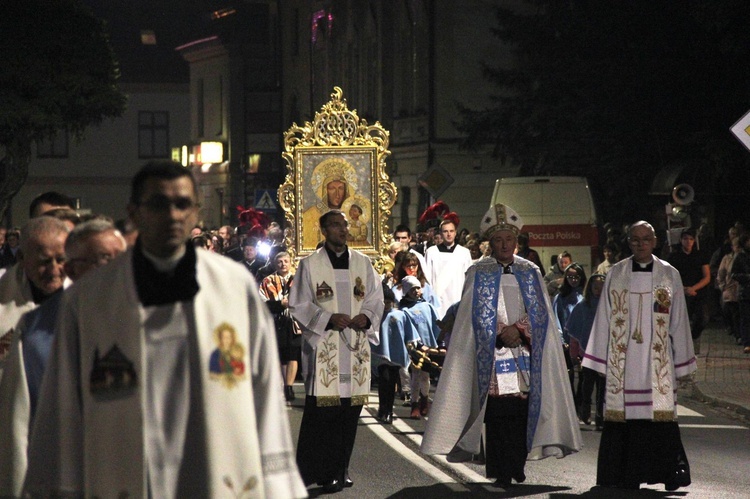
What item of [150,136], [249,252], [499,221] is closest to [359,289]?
[499,221]

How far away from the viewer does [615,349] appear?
37.4 ft

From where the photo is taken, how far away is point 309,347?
11.7 metres

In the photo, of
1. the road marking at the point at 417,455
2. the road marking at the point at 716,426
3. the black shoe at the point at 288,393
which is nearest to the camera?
the road marking at the point at 417,455

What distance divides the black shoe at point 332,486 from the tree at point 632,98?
2109 centimetres

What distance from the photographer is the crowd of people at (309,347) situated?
15.7ft

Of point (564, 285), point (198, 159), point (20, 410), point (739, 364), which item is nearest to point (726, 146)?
point (739, 364)

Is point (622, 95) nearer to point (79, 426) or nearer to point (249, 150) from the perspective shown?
point (79, 426)

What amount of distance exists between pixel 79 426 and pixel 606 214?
29.6 meters

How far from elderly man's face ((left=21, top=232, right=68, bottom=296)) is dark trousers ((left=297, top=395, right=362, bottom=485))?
5.03 m

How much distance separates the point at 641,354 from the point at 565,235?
15.5 meters

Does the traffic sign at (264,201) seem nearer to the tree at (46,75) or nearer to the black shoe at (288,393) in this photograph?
the tree at (46,75)

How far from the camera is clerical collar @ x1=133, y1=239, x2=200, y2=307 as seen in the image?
15.8 feet

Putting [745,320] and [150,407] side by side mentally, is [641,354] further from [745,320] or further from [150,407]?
[745,320]

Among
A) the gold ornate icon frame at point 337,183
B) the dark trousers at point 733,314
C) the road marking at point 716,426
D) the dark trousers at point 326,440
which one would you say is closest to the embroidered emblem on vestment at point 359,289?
the dark trousers at point 326,440
